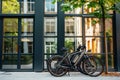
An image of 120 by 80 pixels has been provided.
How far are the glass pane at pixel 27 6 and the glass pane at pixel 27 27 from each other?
38cm

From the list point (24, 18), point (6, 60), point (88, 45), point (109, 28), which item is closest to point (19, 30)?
point (24, 18)

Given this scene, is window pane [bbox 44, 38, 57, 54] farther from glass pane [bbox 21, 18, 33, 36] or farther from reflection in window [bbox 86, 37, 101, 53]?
reflection in window [bbox 86, 37, 101, 53]

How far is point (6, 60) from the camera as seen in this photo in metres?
14.1

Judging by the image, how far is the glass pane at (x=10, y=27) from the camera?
14.2 metres

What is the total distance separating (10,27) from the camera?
1421 centimetres

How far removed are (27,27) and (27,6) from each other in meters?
0.99

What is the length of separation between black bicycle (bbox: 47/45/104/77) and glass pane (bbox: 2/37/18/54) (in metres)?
2.69

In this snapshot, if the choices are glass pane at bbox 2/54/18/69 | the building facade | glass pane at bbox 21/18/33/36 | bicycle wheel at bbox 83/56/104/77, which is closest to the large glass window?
the building facade

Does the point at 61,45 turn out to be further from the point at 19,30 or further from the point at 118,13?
the point at 118,13

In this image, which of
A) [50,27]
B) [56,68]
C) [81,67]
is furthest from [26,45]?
[81,67]

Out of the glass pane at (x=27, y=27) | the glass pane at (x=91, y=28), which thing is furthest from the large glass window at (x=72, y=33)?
the glass pane at (x=27, y=27)

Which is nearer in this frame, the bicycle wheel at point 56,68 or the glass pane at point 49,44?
the bicycle wheel at point 56,68

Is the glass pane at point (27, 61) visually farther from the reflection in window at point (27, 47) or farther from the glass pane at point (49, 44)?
the glass pane at point (49, 44)

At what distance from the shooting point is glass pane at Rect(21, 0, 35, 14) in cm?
1422
